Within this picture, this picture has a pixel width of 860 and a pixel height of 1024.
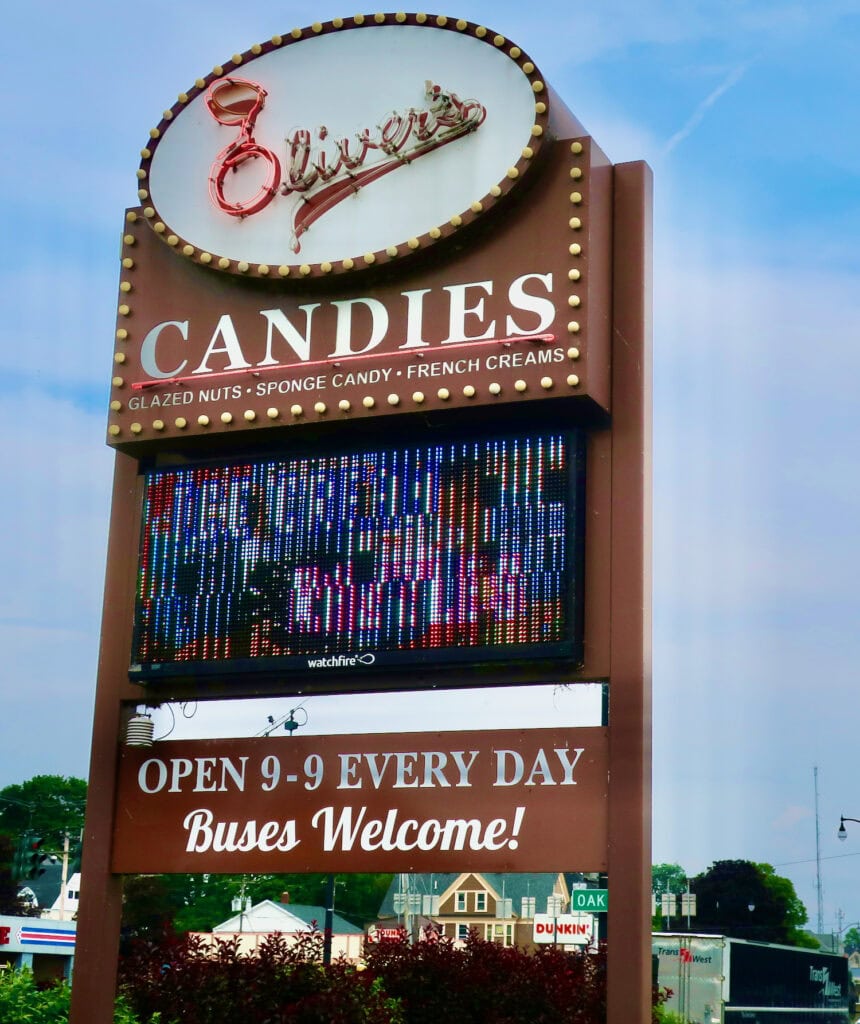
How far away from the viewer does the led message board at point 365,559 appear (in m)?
10.1

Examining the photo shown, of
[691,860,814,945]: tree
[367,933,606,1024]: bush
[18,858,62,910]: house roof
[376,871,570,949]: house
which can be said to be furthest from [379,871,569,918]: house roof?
[367,933,606,1024]: bush

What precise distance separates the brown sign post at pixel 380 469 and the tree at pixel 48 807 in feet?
237

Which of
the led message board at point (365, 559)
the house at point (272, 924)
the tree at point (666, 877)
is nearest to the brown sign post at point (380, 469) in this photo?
the led message board at point (365, 559)

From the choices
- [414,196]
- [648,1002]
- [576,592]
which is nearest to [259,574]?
[576,592]

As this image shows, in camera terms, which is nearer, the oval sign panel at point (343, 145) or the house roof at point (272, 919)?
the oval sign panel at point (343, 145)

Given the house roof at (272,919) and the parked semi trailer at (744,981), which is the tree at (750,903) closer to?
the house roof at (272,919)

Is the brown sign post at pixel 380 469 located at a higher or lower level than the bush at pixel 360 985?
higher

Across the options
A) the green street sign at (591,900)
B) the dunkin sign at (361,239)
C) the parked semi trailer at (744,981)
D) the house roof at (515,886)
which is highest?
the dunkin sign at (361,239)

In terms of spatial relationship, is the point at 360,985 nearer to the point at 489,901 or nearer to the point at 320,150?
the point at 320,150

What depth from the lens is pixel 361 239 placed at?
11422 millimetres

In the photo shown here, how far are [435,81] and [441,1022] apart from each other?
838 cm

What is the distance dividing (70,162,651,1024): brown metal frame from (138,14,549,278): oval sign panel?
1.20 m

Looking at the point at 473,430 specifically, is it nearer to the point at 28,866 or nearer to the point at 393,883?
the point at 28,866

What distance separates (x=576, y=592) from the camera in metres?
10.0
